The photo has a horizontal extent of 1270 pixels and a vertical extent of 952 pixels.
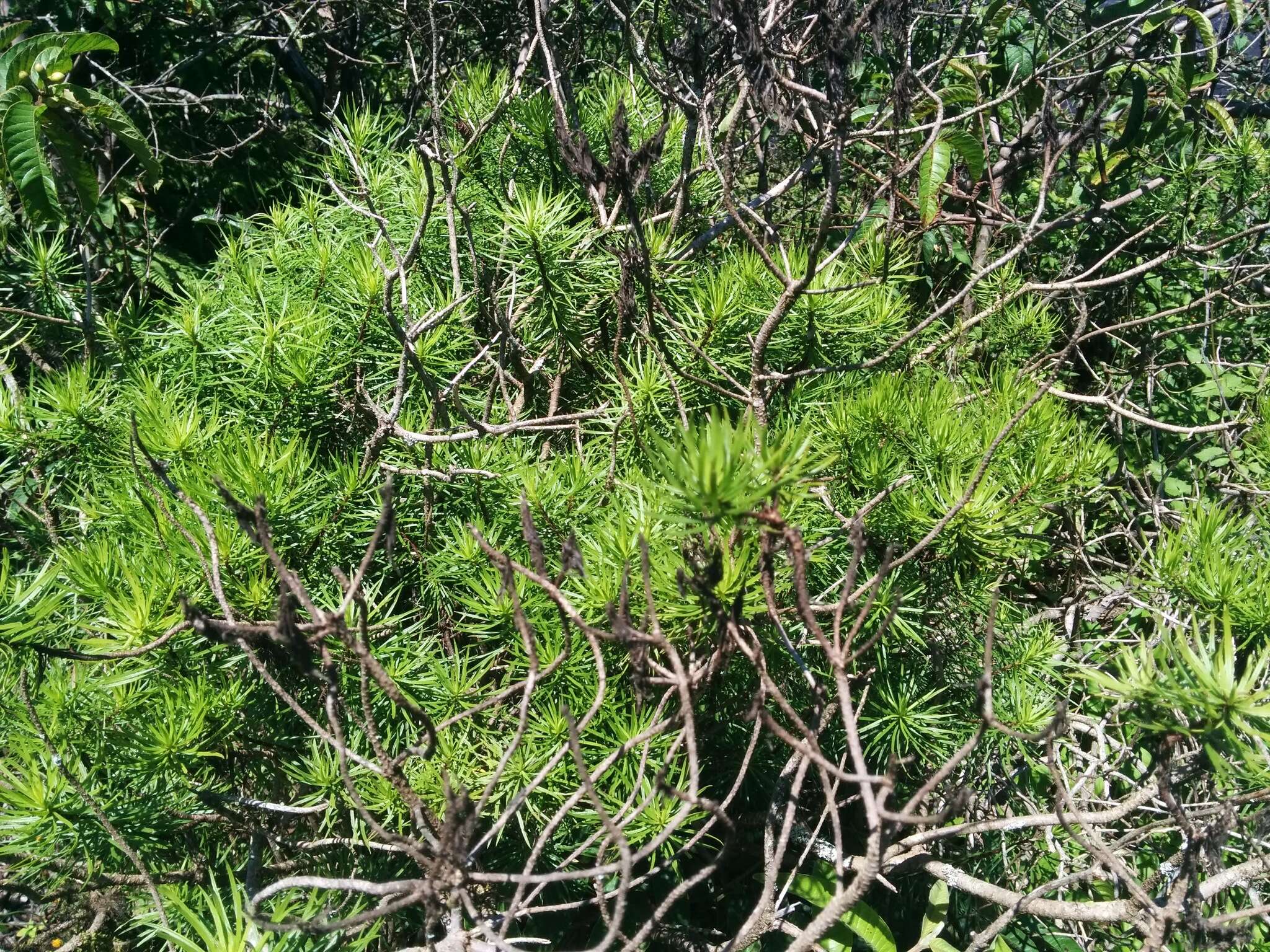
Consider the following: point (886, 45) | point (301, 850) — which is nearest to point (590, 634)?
point (301, 850)

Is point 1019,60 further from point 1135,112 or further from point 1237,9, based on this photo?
point 1237,9

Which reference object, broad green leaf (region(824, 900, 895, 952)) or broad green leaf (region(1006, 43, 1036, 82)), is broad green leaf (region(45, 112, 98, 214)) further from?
broad green leaf (region(1006, 43, 1036, 82))

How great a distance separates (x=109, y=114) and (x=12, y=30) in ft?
1.08

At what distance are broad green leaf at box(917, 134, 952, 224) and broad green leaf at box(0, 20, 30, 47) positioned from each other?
1658mm

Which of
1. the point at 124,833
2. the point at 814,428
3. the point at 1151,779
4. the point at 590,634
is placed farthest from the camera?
the point at 1151,779

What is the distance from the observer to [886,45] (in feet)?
5.99

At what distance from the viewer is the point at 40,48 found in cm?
157

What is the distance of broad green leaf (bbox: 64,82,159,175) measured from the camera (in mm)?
1621

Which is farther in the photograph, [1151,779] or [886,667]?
[1151,779]

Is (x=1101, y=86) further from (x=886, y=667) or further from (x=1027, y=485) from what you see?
(x=886, y=667)

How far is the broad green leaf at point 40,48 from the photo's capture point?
5.03 ft

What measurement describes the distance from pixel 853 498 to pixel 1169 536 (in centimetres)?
41

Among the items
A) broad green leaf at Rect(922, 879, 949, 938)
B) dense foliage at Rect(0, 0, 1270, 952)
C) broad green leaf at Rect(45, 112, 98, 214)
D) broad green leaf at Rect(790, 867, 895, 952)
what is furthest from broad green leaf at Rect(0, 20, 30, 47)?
broad green leaf at Rect(922, 879, 949, 938)

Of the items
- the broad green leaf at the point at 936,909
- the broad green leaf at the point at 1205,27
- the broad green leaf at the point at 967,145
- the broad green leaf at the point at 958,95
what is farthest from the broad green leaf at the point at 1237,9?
the broad green leaf at the point at 936,909
